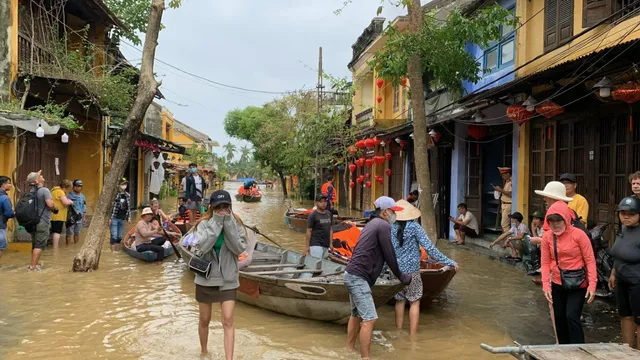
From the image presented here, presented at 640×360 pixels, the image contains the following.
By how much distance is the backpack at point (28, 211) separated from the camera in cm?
922

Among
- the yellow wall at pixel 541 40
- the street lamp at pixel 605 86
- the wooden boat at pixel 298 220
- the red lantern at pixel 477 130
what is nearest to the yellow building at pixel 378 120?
the red lantern at pixel 477 130

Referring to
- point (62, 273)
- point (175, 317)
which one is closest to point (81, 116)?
point (62, 273)

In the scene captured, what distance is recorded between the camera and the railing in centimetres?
2274

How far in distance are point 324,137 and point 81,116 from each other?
10846 mm

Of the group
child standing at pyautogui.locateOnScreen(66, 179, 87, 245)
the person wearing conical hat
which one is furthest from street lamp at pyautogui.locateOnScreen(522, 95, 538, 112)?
child standing at pyautogui.locateOnScreen(66, 179, 87, 245)

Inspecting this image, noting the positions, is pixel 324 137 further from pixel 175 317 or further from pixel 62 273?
pixel 175 317

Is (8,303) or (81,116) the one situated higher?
(81,116)

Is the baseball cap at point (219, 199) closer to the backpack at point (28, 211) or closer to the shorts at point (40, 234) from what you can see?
the backpack at point (28, 211)

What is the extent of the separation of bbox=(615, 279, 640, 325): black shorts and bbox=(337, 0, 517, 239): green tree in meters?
4.14

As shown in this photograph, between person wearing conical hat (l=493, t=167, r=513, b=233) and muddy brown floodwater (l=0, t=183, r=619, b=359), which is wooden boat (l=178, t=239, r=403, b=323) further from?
person wearing conical hat (l=493, t=167, r=513, b=233)

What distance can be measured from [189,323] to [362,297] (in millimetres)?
2834

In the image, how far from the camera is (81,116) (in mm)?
17109

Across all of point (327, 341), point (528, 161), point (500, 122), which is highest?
point (500, 122)

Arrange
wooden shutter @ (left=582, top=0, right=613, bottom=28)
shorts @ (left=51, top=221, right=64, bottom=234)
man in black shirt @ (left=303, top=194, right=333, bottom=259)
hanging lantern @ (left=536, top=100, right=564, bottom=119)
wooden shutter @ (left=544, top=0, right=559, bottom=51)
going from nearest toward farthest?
man in black shirt @ (left=303, top=194, right=333, bottom=259) < hanging lantern @ (left=536, top=100, right=564, bottom=119) < wooden shutter @ (left=582, top=0, right=613, bottom=28) < wooden shutter @ (left=544, top=0, right=559, bottom=51) < shorts @ (left=51, top=221, right=64, bottom=234)
